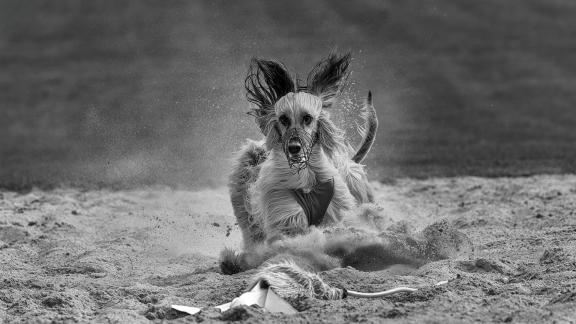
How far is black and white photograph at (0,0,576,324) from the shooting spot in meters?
4.39

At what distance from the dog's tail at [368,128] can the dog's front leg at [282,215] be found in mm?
1057

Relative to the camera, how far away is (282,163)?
5.53m

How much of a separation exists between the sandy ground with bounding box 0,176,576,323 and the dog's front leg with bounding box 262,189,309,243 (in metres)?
0.45

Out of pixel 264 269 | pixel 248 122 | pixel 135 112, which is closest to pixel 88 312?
pixel 264 269

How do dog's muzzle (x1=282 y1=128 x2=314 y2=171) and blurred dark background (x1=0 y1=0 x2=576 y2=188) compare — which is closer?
dog's muzzle (x1=282 y1=128 x2=314 y2=171)

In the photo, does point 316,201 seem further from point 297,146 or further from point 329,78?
point 329,78

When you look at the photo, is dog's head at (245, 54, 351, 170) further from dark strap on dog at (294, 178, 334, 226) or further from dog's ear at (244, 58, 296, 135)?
dark strap on dog at (294, 178, 334, 226)

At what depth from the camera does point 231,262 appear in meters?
5.30

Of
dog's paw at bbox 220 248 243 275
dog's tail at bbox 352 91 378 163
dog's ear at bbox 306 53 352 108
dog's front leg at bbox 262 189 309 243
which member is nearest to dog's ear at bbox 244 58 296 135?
dog's ear at bbox 306 53 352 108

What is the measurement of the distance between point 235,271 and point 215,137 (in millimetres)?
3539

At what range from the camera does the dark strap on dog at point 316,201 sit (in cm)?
550

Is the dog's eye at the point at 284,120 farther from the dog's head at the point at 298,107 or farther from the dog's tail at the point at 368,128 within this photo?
the dog's tail at the point at 368,128

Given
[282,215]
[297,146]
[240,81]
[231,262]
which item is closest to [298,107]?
[297,146]

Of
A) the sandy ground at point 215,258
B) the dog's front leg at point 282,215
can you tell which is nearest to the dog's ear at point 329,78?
the dog's front leg at point 282,215
